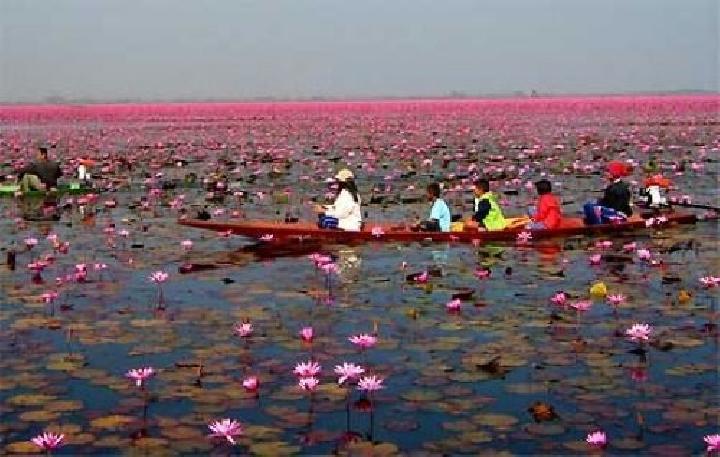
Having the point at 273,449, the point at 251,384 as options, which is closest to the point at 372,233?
the point at 251,384

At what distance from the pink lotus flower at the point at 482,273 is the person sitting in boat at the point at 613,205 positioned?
3.43 meters

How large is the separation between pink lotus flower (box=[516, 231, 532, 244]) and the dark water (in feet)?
0.49

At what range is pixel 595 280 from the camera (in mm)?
10641

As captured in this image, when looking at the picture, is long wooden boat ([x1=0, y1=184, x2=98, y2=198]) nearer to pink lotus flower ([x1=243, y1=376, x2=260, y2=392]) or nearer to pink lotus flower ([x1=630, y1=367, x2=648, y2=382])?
pink lotus flower ([x1=243, y1=376, x2=260, y2=392])

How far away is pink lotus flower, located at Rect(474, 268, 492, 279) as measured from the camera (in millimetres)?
10453

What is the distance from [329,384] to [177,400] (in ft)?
3.77

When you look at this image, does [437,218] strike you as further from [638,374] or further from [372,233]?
[638,374]

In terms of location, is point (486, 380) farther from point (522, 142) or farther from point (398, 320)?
point (522, 142)

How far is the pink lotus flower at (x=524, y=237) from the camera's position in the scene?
42.9 ft

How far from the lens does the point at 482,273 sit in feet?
34.3

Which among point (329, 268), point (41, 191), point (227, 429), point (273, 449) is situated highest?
point (329, 268)

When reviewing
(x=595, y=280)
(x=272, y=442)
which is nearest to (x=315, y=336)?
(x=272, y=442)

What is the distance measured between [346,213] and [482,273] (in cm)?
366

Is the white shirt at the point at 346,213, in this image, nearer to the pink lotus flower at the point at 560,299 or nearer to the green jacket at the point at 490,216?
the green jacket at the point at 490,216
